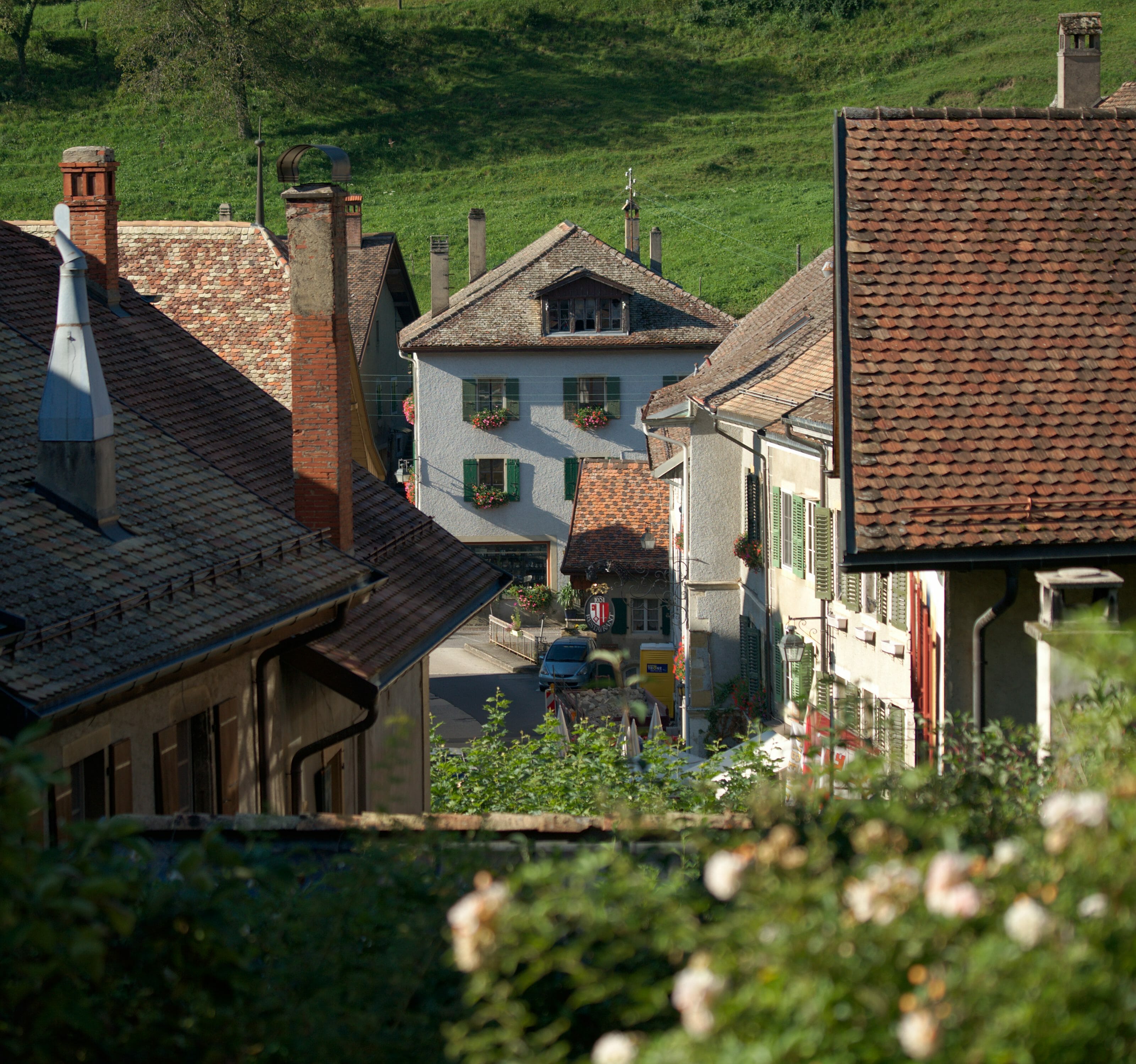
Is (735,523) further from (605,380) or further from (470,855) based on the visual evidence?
(470,855)

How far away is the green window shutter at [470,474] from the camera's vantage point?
1603 inches

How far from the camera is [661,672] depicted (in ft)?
100

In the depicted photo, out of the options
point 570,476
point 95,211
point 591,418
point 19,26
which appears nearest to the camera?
point 95,211

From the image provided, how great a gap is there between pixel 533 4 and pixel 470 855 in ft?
308

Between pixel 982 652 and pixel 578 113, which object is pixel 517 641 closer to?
pixel 982 652

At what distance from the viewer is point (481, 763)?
1317 cm

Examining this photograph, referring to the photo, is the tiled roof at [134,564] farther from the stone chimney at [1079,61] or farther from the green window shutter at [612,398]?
the green window shutter at [612,398]

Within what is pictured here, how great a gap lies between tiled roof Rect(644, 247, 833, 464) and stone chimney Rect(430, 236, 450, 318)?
12167 mm

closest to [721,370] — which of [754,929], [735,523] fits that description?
[735,523]

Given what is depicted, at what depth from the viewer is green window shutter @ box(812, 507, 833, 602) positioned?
17.7 meters

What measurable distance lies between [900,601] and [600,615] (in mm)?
21367

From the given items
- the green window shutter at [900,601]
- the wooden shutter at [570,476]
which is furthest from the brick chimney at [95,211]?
the wooden shutter at [570,476]

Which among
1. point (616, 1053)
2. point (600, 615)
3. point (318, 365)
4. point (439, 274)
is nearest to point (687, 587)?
point (600, 615)

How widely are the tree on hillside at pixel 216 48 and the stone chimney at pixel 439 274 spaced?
3732cm
